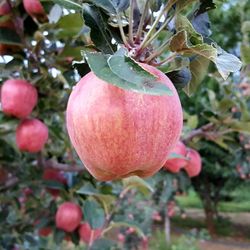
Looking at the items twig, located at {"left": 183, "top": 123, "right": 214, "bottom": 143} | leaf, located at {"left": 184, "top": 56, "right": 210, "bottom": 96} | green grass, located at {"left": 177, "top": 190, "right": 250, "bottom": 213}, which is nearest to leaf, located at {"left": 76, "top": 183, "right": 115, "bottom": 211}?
twig, located at {"left": 183, "top": 123, "right": 214, "bottom": 143}

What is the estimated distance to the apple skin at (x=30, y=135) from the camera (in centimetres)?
122

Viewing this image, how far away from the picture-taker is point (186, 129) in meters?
1.76

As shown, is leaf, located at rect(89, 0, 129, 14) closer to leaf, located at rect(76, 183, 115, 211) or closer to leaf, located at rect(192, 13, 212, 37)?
leaf, located at rect(192, 13, 212, 37)

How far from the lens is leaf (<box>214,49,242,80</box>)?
48cm

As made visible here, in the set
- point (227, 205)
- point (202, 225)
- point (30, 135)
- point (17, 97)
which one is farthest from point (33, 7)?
point (227, 205)

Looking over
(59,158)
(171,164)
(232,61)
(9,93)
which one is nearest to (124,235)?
(59,158)

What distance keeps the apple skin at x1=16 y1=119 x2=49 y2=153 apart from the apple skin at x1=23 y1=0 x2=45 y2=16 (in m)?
0.31

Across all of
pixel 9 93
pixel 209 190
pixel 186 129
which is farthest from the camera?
pixel 209 190

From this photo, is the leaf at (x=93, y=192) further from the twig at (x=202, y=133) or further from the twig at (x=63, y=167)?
the twig at (x=202, y=133)

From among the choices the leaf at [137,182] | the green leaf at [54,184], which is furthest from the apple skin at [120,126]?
the green leaf at [54,184]

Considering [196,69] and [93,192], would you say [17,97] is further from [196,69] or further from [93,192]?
[196,69]

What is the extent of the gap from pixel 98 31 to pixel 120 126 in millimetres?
162

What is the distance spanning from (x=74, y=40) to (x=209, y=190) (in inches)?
400

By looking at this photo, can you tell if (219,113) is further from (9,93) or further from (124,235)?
(124,235)
